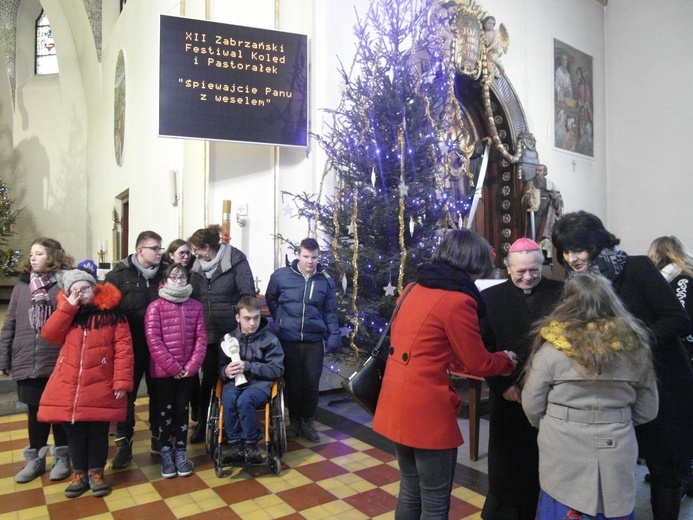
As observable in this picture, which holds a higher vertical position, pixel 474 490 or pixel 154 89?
pixel 154 89

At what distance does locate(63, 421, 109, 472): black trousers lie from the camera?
3105 mm

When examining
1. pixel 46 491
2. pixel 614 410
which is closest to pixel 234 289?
pixel 46 491

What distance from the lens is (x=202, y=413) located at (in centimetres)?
420

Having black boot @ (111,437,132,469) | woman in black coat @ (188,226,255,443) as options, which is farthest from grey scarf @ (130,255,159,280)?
black boot @ (111,437,132,469)

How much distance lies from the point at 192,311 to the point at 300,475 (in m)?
1.32

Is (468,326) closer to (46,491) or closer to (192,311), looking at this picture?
(192,311)

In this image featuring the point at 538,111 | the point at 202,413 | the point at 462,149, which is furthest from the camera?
the point at 538,111

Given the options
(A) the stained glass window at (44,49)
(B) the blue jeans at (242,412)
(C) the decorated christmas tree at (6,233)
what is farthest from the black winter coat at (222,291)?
(A) the stained glass window at (44,49)

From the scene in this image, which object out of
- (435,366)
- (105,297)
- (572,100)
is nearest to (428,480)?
(435,366)

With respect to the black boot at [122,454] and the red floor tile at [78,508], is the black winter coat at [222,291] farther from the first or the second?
the red floor tile at [78,508]

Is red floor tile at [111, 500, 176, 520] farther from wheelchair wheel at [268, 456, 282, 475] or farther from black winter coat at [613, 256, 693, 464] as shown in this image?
black winter coat at [613, 256, 693, 464]

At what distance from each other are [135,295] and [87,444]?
1.00 m

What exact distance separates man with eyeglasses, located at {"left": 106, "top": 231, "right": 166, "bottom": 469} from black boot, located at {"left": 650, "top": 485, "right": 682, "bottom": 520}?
2.96 meters

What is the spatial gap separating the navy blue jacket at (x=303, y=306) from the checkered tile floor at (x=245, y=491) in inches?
34.5
